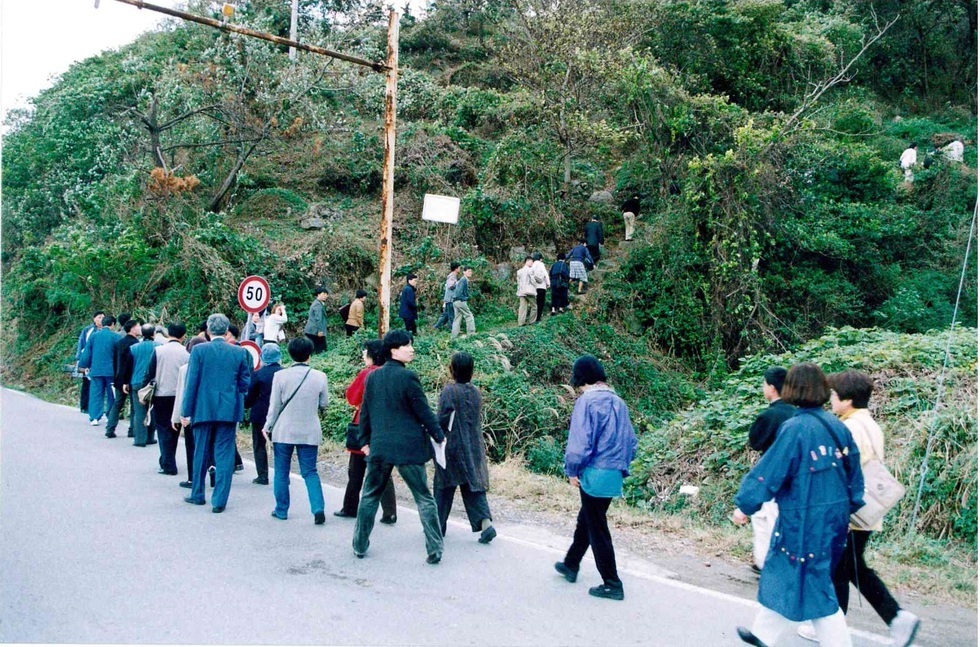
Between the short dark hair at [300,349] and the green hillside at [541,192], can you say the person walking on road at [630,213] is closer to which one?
the green hillside at [541,192]

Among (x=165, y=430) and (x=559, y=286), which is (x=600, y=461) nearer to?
(x=165, y=430)

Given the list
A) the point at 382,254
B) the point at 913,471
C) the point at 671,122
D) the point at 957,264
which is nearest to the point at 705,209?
the point at 671,122

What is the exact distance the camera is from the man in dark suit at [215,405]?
8.38 meters

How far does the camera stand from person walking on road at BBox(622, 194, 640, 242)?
76.9 ft

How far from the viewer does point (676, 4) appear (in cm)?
2375

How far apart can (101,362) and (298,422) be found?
291 inches

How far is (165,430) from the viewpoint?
10109 mm

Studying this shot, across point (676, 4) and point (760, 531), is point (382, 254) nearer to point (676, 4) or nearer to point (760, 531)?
point (760, 531)

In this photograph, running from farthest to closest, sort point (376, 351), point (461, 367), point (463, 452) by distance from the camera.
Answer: point (376, 351)
point (463, 452)
point (461, 367)

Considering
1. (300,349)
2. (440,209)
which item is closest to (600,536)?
(300,349)

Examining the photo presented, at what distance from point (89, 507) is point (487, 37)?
93.5 ft

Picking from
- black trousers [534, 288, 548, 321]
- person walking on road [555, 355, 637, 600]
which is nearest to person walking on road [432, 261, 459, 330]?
black trousers [534, 288, 548, 321]

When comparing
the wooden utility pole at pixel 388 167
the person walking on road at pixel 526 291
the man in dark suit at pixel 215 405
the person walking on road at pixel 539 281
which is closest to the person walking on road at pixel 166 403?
the man in dark suit at pixel 215 405

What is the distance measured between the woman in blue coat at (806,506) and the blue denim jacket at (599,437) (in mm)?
1367
